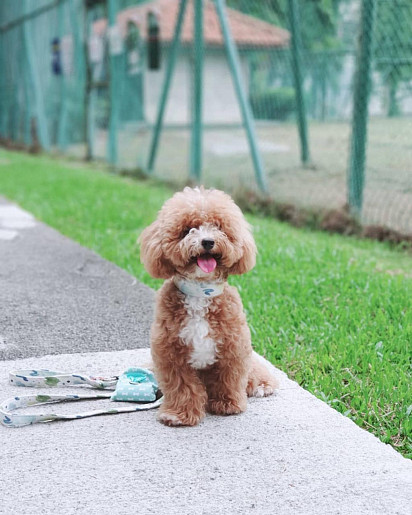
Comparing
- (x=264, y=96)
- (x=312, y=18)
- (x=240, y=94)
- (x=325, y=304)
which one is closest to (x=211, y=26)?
(x=240, y=94)

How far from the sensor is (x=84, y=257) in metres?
6.32

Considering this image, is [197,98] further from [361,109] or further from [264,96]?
[361,109]

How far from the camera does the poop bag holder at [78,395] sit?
10.2 ft

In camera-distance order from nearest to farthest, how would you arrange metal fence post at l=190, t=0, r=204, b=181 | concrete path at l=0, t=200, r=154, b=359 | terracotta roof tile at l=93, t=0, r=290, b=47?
concrete path at l=0, t=200, r=154, b=359 < terracotta roof tile at l=93, t=0, r=290, b=47 < metal fence post at l=190, t=0, r=204, b=181

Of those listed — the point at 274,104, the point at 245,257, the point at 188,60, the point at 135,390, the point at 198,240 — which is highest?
the point at 188,60

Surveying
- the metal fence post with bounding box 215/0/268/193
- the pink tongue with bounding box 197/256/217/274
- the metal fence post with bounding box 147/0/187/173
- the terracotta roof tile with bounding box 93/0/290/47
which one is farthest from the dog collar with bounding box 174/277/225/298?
the metal fence post with bounding box 147/0/187/173

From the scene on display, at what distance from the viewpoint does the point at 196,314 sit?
122 inches

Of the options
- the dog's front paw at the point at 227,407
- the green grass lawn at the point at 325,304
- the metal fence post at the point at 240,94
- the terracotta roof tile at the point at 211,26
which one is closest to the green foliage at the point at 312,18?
the terracotta roof tile at the point at 211,26

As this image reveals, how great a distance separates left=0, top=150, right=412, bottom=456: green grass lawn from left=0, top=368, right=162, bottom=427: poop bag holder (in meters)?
0.77

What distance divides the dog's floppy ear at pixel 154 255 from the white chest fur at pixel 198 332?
0.15 metres

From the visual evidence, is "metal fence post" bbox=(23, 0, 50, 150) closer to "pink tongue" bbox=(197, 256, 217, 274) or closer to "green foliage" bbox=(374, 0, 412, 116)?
"green foliage" bbox=(374, 0, 412, 116)

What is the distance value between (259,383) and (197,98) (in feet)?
22.8

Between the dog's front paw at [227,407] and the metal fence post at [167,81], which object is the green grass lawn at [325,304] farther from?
the metal fence post at [167,81]

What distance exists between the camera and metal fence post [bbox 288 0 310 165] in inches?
314
